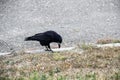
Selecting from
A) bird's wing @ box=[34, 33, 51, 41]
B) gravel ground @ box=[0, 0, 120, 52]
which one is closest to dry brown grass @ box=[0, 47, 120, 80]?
bird's wing @ box=[34, 33, 51, 41]

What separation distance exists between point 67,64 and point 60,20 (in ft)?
32.3

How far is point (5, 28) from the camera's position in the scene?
17781mm

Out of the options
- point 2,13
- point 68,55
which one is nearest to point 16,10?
point 2,13

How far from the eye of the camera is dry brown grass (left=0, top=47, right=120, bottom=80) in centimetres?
826

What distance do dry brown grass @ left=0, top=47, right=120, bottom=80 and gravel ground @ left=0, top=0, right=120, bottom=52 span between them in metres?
3.58

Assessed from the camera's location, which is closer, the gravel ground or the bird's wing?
the bird's wing

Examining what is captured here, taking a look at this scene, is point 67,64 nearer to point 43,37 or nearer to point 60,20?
point 43,37

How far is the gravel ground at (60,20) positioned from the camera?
15.8 meters

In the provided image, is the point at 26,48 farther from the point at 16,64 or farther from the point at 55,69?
the point at 55,69

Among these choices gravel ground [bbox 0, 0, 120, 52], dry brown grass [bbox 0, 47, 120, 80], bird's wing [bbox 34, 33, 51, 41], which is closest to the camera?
dry brown grass [bbox 0, 47, 120, 80]

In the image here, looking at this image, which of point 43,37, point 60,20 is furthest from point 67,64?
point 60,20

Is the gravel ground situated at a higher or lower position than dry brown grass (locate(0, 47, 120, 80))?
lower

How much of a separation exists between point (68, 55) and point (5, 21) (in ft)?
29.3

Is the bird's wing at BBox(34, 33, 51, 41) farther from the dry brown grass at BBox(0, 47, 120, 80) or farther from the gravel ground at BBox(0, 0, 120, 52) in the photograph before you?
the gravel ground at BBox(0, 0, 120, 52)
